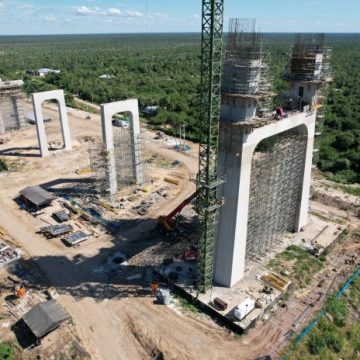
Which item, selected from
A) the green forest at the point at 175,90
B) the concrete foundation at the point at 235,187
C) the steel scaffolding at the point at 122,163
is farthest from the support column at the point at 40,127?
the concrete foundation at the point at 235,187

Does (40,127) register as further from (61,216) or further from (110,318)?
(110,318)

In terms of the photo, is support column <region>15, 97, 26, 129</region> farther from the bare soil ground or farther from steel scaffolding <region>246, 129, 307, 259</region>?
steel scaffolding <region>246, 129, 307, 259</region>

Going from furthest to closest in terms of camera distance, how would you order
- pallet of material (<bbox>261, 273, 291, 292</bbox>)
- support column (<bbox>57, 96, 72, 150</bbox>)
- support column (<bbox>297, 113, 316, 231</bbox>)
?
support column (<bbox>57, 96, 72, 150</bbox>) → support column (<bbox>297, 113, 316, 231</bbox>) → pallet of material (<bbox>261, 273, 291, 292</bbox>)

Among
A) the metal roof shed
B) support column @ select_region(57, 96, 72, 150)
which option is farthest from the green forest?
support column @ select_region(57, 96, 72, 150)

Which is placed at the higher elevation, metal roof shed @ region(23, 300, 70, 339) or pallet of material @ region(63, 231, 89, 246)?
metal roof shed @ region(23, 300, 70, 339)

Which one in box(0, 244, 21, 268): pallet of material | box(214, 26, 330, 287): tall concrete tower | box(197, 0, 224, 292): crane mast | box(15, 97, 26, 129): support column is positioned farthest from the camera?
box(15, 97, 26, 129): support column

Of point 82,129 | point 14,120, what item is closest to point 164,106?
point 82,129

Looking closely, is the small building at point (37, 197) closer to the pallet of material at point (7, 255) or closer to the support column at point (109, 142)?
the support column at point (109, 142)

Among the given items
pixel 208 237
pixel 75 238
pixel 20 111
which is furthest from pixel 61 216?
pixel 20 111
